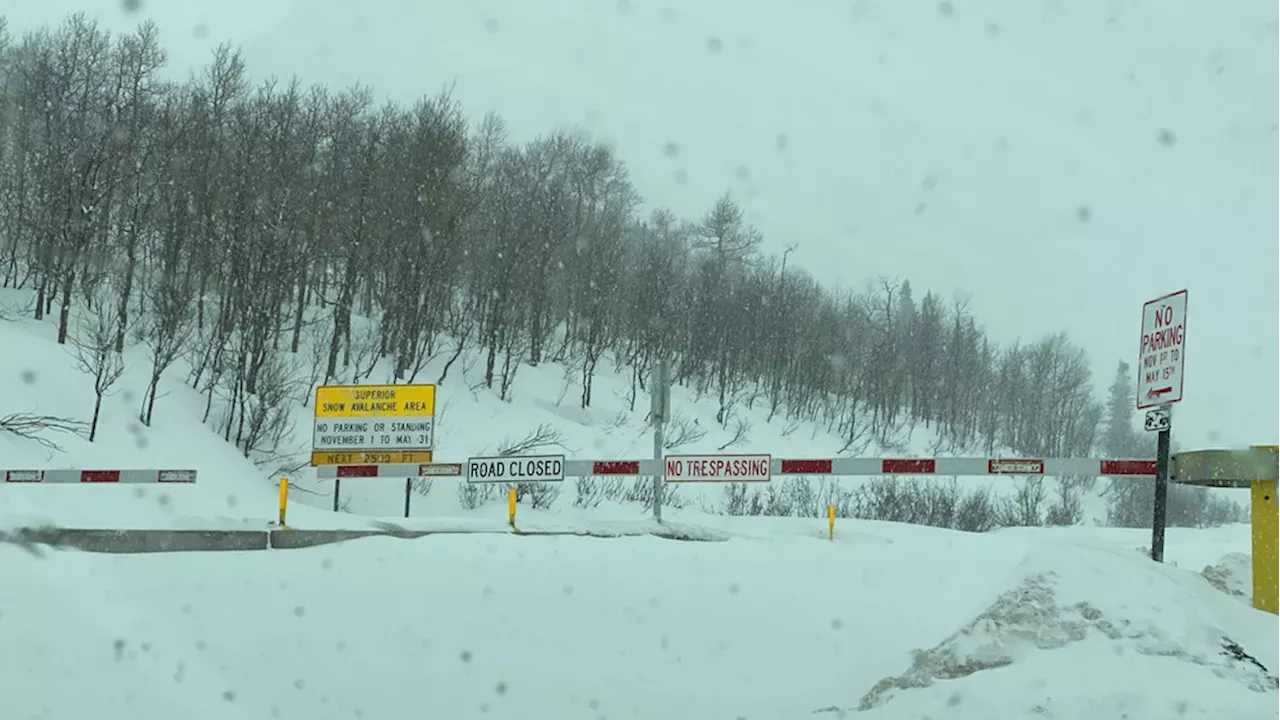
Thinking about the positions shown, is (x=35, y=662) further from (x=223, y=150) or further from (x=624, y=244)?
(x=624, y=244)

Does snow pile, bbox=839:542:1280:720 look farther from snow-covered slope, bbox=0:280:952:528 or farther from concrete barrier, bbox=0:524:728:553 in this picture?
snow-covered slope, bbox=0:280:952:528

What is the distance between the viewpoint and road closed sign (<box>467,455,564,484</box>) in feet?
53.6

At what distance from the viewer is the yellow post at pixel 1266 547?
8.96m

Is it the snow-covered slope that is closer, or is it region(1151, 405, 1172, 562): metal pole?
region(1151, 405, 1172, 562): metal pole

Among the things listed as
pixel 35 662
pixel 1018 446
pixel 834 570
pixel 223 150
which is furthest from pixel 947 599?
pixel 1018 446

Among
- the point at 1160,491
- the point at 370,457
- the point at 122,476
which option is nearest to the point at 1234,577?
the point at 1160,491

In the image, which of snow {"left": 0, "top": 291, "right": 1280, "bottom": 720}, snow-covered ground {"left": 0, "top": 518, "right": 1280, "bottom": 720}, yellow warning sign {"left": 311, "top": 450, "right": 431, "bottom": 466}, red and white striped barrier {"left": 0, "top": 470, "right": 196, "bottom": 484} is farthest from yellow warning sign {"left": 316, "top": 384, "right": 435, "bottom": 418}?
A: snow-covered ground {"left": 0, "top": 518, "right": 1280, "bottom": 720}

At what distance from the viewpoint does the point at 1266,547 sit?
9.04m

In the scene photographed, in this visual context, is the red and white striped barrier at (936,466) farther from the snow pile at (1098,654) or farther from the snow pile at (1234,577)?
the snow pile at (1098,654)

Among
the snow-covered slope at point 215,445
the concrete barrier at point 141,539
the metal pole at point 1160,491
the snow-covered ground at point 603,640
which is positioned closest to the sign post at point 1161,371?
the metal pole at point 1160,491

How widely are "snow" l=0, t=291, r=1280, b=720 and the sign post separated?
81cm

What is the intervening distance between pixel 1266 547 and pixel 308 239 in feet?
124

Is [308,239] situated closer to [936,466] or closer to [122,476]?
[122,476]

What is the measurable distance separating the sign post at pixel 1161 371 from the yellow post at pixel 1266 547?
50.0 inches
